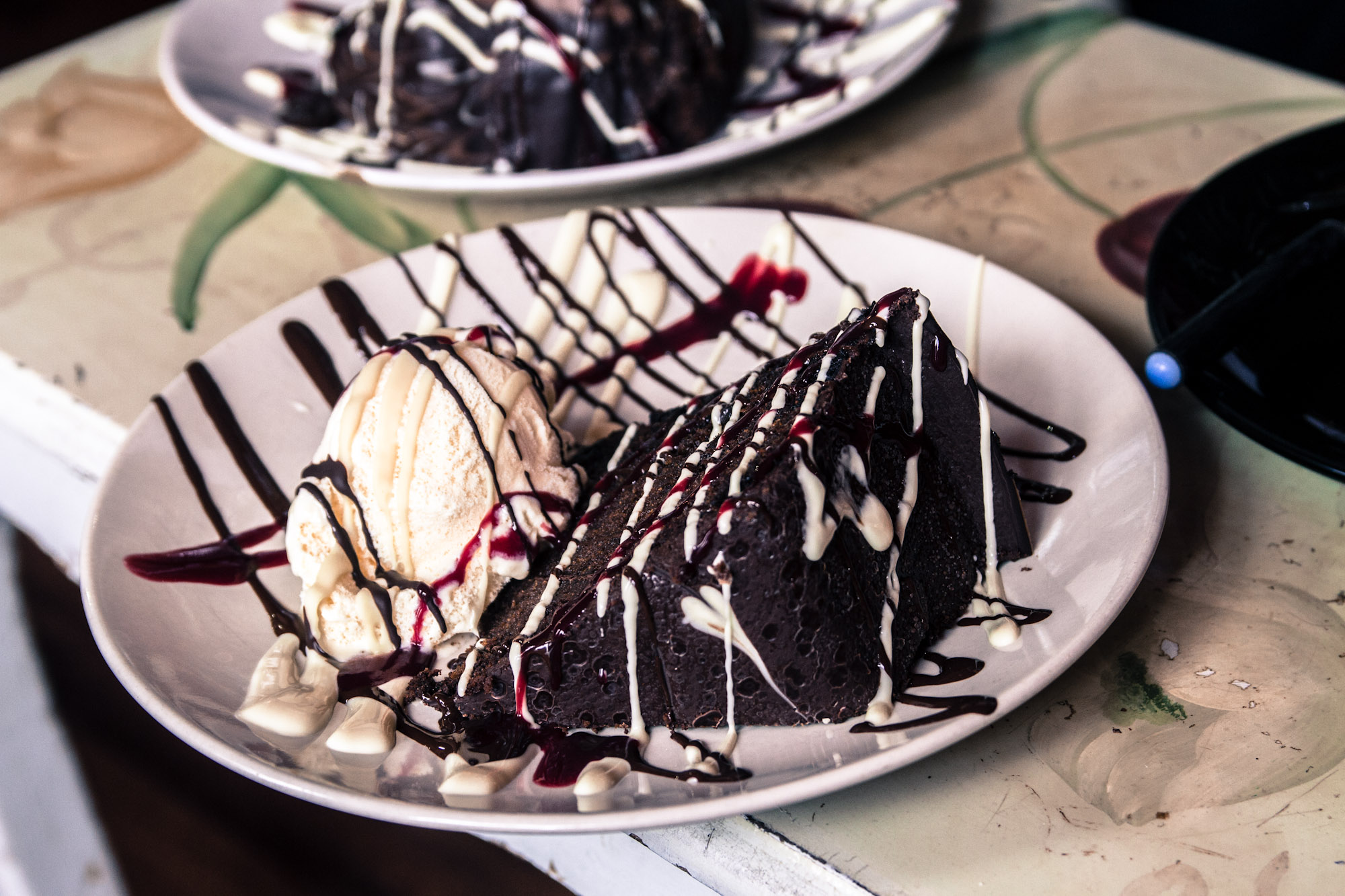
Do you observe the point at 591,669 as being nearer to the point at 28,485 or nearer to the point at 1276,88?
the point at 28,485

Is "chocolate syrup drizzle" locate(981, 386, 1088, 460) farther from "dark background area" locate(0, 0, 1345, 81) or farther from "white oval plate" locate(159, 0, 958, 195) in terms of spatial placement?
"dark background area" locate(0, 0, 1345, 81)

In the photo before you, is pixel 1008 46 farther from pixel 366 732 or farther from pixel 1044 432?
pixel 366 732

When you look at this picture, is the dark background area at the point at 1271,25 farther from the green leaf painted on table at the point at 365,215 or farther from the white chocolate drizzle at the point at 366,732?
the white chocolate drizzle at the point at 366,732

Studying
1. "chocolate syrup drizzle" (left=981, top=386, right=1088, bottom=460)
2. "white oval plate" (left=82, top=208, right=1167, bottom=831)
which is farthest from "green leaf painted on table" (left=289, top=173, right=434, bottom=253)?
"chocolate syrup drizzle" (left=981, top=386, right=1088, bottom=460)

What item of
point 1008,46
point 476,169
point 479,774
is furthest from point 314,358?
point 1008,46

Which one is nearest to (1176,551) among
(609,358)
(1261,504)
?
(1261,504)
